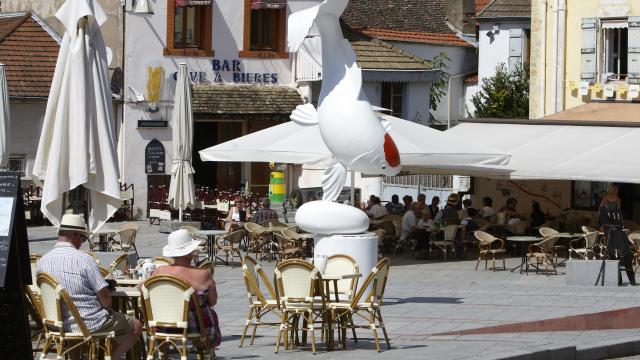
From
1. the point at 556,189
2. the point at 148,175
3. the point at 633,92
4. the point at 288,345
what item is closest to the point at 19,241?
the point at 288,345

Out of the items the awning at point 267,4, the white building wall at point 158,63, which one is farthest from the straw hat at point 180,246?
the awning at point 267,4

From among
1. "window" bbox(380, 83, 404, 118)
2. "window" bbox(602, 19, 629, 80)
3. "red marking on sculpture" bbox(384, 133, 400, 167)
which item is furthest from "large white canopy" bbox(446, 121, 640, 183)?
"window" bbox(380, 83, 404, 118)

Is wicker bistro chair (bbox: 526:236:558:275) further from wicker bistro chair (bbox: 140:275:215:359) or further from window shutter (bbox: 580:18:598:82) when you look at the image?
wicker bistro chair (bbox: 140:275:215:359)

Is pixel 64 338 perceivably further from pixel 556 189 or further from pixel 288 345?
pixel 556 189

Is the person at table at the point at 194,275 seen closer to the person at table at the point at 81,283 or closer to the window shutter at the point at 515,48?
the person at table at the point at 81,283

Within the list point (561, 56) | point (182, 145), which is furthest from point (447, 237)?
point (561, 56)

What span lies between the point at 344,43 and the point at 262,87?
22481 mm

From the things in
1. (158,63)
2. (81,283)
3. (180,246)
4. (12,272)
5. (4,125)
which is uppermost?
(158,63)

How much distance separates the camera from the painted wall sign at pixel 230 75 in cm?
4025

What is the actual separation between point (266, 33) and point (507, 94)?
8.84m

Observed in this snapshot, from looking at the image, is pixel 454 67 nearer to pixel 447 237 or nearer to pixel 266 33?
pixel 266 33

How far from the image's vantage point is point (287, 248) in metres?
25.7

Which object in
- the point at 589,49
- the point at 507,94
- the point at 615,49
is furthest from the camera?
the point at 507,94

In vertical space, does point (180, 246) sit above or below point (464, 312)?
above
